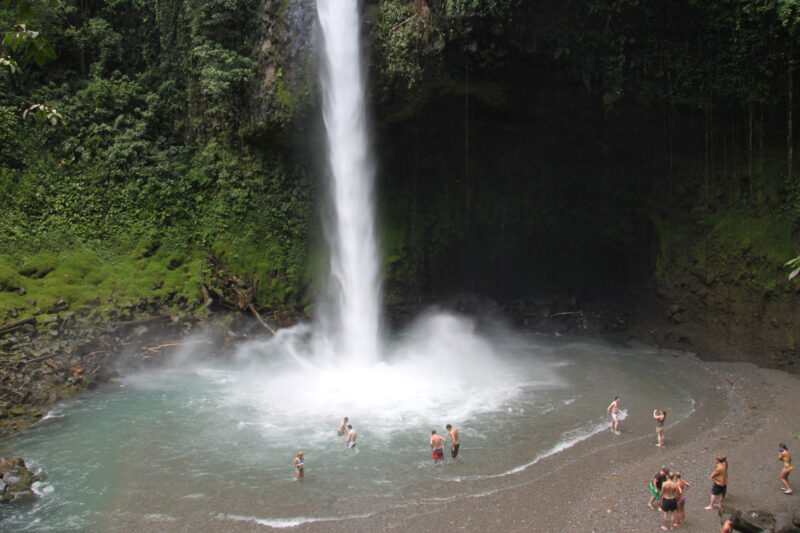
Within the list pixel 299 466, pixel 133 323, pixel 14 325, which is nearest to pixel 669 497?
pixel 299 466

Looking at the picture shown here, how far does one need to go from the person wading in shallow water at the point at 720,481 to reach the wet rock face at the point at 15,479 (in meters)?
12.5

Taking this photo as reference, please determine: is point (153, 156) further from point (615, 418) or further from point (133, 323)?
point (615, 418)

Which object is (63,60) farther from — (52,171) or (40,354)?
(40,354)

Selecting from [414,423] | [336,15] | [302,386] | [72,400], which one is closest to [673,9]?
[336,15]

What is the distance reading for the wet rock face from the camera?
9609 mm

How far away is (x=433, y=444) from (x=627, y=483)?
385 cm

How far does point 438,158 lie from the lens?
877 inches

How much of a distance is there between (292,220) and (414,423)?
460 inches

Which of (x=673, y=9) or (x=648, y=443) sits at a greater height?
(x=673, y=9)

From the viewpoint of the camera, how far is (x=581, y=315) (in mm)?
22797

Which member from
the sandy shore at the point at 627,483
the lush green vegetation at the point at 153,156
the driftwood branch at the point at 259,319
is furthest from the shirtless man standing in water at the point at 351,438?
the lush green vegetation at the point at 153,156

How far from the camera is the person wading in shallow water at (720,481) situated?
896cm

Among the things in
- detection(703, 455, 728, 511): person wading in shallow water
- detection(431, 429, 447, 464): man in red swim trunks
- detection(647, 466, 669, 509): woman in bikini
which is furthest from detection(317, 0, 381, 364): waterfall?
detection(703, 455, 728, 511): person wading in shallow water

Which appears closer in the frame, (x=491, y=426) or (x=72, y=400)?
(x=491, y=426)
